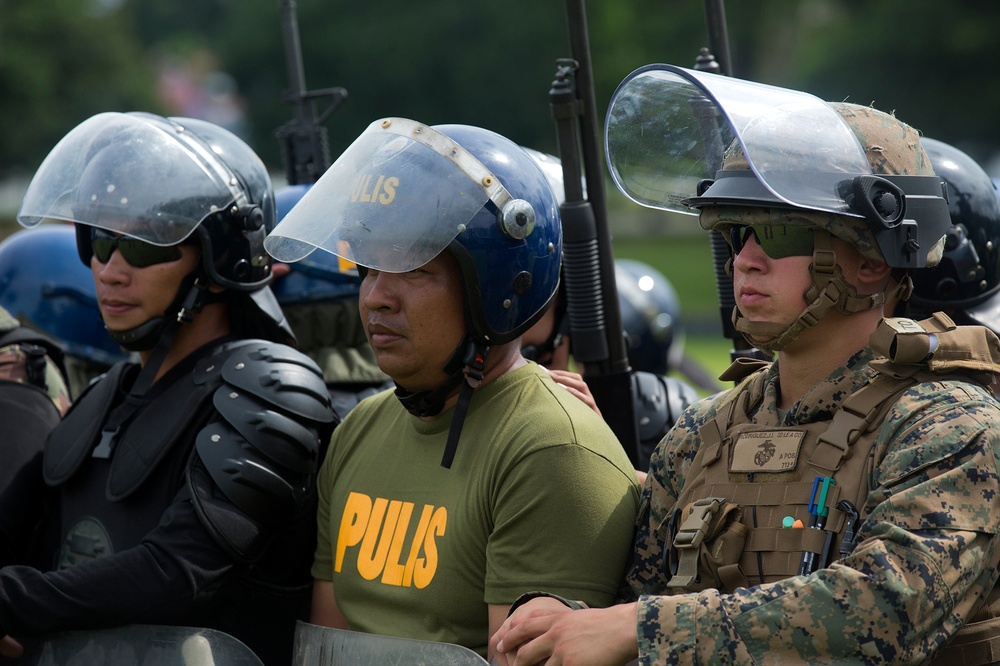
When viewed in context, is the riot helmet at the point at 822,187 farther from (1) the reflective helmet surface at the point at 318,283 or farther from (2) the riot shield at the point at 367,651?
(1) the reflective helmet surface at the point at 318,283

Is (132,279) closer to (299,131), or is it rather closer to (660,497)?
(660,497)

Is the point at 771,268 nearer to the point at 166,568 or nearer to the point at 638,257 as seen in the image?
the point at 166,568

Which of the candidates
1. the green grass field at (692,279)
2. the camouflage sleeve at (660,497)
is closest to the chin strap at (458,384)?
the camouflage sleeve at (660,497)

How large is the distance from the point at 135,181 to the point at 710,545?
7.16ft

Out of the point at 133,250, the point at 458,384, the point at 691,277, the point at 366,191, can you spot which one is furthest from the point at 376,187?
the point at 691,277

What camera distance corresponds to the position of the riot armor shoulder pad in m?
3.45

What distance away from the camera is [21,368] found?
4.63 m

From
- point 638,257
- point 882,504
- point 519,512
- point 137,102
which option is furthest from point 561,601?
point 137,102

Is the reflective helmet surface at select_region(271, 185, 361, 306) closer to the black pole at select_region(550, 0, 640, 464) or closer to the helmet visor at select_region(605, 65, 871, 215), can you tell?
the black pole at select_region(550, 0, 640, 464)

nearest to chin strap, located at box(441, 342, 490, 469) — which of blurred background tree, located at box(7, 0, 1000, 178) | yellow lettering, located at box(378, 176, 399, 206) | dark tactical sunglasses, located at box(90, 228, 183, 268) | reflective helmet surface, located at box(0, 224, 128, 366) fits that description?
yellow lettering, located at box(378, 176, 399, 206)

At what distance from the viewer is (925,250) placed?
9.16 feet

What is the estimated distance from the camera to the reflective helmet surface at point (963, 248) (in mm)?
4172

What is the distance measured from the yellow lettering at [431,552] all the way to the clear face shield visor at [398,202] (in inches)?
24.2

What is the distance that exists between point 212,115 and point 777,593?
58.3 metres
